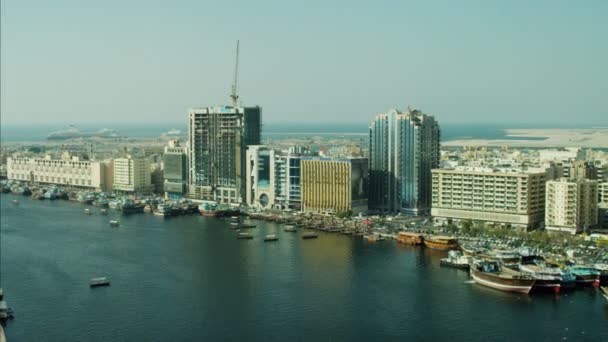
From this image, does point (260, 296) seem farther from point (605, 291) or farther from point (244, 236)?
point (244, 236)

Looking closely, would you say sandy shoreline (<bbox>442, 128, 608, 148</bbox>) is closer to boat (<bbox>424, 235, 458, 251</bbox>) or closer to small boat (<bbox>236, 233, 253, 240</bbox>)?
boat (<bbox>424, 235, 458, 251</bbox>)

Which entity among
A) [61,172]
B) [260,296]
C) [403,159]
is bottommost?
[260,296]

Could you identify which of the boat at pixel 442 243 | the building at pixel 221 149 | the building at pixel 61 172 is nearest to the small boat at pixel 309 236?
the boat at pixel 442 243

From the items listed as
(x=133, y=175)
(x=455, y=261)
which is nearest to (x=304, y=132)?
(x=133, y=175)

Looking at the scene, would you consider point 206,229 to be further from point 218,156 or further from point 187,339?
point 187,339

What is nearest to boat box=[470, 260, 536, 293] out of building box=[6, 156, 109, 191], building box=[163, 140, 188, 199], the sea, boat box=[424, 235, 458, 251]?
boat box=[424, 235, 458, 251]

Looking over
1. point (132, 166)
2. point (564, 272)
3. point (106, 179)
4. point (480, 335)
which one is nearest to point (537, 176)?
point (564, 272)

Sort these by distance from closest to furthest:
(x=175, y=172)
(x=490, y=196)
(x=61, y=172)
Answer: (x=490, y=196) < (x=175, y=172) < (x=61, y=172)

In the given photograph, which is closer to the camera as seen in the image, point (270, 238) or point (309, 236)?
point (270, 238)
